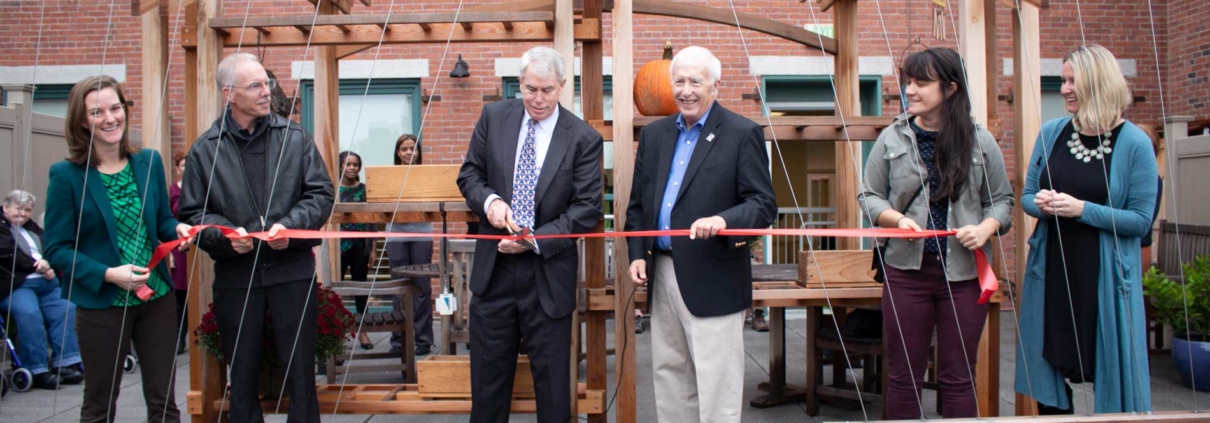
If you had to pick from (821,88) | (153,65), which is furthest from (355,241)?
(821,88)

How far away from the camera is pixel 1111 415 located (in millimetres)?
2941

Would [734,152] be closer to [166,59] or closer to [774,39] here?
[166,59]

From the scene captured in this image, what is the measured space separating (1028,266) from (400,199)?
2.40 meters

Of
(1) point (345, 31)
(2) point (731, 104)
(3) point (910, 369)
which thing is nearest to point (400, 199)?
(1) point (345, 31)

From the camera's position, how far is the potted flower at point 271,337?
3730mm

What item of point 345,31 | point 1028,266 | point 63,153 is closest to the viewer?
point 1028,266

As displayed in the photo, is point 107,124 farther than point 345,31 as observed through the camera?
No

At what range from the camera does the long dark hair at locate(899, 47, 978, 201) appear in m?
3.29

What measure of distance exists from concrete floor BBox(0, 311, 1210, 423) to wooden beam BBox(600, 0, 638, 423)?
105 cm

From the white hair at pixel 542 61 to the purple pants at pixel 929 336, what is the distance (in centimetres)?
136

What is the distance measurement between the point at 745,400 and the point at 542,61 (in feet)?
8.40

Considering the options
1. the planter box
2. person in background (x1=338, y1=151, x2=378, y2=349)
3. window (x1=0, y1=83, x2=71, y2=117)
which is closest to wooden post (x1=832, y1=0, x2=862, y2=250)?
the planter box

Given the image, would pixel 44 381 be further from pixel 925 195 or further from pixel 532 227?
pixel 925 195

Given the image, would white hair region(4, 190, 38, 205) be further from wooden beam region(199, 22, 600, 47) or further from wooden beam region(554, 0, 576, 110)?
wooden beam region(554, 0, 576, 110)
